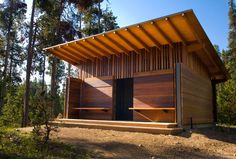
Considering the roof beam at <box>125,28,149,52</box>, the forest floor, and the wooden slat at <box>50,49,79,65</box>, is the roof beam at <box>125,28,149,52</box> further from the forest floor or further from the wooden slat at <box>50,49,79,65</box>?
the wooden slat at <box>50,49,79,65</box>

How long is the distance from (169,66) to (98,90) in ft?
11.7

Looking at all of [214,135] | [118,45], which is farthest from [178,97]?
[118,45]

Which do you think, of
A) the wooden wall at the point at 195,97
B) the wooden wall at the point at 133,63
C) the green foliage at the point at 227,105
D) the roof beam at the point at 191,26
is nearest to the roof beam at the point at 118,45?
the wooden wall at the point at 133,63

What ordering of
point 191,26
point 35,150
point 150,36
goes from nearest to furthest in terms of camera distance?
point 35,150 → point 191,26 → point 150,36

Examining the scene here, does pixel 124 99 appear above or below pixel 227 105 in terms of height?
above

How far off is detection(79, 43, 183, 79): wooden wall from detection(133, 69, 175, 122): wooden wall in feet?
1.19

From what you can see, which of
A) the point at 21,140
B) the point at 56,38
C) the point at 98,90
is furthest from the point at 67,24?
the point at 21,140

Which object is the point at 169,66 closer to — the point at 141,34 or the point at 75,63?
the point at 141,34

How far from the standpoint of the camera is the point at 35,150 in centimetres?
507

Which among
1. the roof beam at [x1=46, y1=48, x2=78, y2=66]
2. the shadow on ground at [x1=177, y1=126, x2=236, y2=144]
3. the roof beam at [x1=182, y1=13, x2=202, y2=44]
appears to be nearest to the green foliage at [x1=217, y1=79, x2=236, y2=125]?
the shadow on ground at [x1=177, y1=126, x2=236, y2=144]

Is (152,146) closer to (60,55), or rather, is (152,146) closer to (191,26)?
(191,26)

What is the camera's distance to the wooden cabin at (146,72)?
28.5 feet

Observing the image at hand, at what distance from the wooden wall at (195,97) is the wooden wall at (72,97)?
5.28 meters

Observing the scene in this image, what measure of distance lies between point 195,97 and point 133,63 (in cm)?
291
